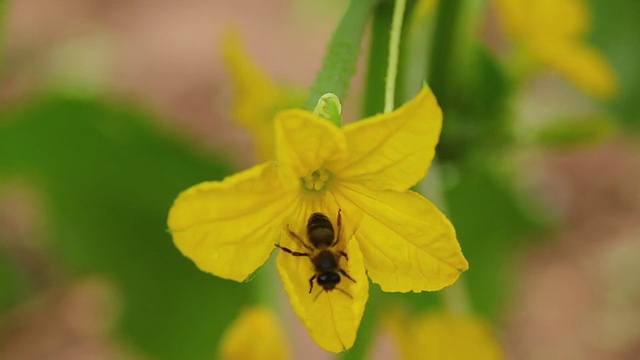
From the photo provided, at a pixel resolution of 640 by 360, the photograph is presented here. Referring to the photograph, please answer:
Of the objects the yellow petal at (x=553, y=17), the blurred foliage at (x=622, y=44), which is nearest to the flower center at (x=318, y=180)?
the yellow petal at (x=553, y=17)

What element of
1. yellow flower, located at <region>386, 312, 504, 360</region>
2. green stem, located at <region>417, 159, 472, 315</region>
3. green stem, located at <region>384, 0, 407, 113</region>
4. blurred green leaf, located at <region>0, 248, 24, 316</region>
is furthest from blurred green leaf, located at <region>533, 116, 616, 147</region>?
blurred green leaf, located at <region>0, 248, 24, 316</region>

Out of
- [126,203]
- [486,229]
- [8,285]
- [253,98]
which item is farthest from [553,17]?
[8,285]

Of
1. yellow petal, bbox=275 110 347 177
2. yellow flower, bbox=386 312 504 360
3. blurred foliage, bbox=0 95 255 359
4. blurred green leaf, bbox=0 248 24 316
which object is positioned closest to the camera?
yellow petal, bbox=275 110 347 177

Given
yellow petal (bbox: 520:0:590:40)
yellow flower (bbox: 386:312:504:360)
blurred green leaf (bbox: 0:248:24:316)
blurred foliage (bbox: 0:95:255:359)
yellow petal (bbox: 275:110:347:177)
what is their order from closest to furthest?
yellow petal (bbox: 275:110:347:177) → yellow flower (bbox: 386:312:504:360) → yellow petal (bbox: 520:0:590:40) → blurred foliage (bbox: 0:95:255:359) → blurred green leaf (bbox: 0:248:24:316)

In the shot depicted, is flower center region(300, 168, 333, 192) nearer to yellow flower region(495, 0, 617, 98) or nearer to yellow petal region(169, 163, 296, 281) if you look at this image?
yellow petal region(169, 163, 296, 281)

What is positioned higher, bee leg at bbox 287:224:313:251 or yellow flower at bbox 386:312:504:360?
bee leg at bbox 287:224:313:251

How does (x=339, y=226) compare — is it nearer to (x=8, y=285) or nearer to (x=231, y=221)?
(x=231, y=221)

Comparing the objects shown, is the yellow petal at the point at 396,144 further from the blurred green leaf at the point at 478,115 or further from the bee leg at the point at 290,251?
the blurred green leaf at the point at 478,115
